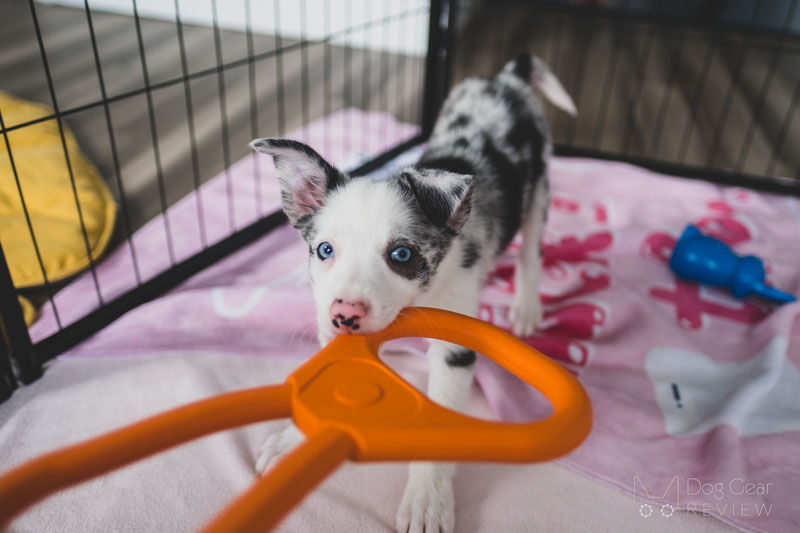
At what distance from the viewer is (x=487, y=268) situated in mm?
2014

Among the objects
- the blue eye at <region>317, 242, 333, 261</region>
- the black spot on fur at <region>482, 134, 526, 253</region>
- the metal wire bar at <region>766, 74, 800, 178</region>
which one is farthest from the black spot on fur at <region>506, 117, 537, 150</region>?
the metal wire bar at <region>766, 74, 800, 178</region>

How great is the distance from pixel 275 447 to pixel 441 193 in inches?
33.9

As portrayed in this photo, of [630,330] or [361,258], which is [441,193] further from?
[630,330]

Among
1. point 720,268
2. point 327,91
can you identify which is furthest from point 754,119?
point 327,91

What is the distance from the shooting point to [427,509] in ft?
4.89

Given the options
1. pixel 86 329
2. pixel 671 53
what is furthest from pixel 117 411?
pixel 671 53

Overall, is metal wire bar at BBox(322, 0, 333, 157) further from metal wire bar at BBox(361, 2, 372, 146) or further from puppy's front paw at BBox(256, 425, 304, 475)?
puppy's front paw at BBox(256, 425, 304, 475)

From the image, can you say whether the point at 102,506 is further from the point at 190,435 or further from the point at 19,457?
the point at 190,435

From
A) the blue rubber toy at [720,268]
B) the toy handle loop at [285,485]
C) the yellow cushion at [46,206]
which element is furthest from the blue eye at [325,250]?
the blue rubber toy at [720,268]

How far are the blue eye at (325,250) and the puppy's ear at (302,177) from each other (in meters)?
0.17

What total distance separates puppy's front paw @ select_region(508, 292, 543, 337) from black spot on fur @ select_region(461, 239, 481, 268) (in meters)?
0.55

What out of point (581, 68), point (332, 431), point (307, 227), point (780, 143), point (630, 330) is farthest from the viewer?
point (581, 68)

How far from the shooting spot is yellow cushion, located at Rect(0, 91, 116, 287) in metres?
2.29

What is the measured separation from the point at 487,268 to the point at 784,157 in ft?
10.7
